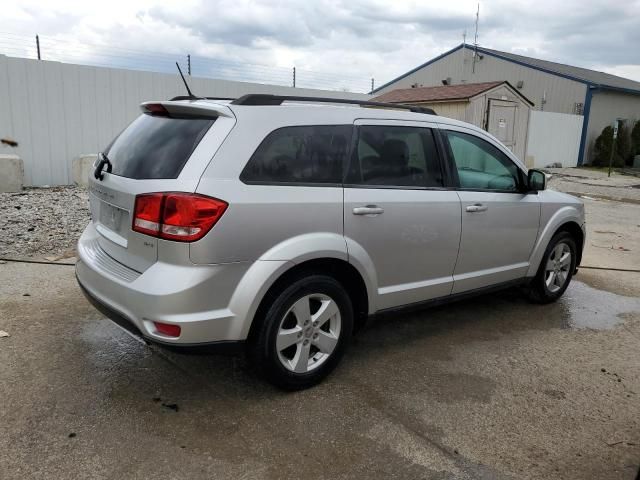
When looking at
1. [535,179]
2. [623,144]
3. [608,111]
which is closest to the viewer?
[535,179]

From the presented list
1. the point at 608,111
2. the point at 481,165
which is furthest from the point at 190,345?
the point at 608,111

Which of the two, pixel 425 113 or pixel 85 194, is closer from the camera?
pixel 425 113

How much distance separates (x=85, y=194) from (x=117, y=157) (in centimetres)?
664

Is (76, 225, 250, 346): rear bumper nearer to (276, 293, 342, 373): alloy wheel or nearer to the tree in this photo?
(276, 293, 342, 373): alloy wheel

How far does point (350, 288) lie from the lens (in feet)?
11.8

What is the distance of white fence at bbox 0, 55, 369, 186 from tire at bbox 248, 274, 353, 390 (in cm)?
887

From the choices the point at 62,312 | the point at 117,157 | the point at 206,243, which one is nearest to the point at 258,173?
the point at 206,243

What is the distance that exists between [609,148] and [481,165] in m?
23.3

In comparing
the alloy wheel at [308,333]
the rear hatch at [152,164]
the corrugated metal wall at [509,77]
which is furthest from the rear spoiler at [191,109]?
the corrugated metal wall at [509,77]

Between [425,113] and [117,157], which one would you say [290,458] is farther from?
[425,113]

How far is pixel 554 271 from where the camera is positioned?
204 inches

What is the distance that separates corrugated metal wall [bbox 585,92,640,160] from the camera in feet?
81.5

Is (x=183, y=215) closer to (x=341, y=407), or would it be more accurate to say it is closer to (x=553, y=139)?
(x=341, y=407)

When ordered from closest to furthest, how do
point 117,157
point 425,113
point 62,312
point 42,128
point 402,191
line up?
point 117,157
point 402,191
point 425,113
point 62,312
point 42,128
